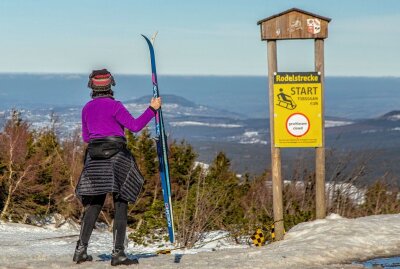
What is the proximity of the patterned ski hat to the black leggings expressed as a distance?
1009mm

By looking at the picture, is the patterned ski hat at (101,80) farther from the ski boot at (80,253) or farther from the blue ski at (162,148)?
the ski boot at (80,253)

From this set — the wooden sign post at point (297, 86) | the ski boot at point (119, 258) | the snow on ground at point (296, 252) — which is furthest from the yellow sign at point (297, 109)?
the ski boot at point (119, 258)

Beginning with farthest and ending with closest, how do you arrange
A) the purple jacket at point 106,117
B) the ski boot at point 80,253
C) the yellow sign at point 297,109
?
the yellow sign at point 297,109 → the ski boot at point 80,253 → the purple jacket at point 106,117

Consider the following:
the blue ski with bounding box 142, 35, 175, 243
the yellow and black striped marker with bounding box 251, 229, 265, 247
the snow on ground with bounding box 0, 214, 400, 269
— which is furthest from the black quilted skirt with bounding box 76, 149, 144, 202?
the yellow and black striped marker with bounding box 251, 229, 265, 247

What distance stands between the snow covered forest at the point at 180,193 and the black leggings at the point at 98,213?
415cm

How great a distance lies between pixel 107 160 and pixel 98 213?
0.54 m

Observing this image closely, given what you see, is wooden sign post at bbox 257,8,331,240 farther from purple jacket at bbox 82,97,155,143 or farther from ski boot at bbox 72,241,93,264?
ski boot at bbox 72,241,93,264

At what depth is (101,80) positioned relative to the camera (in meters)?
8.30

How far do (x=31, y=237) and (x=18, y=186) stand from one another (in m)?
3.96

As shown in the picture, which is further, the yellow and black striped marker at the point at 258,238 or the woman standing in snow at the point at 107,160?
the yellow and black striped marker at the point at 258,238

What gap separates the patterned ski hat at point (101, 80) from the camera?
829cm

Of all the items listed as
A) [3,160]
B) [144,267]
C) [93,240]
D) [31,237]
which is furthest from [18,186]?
[144,267]

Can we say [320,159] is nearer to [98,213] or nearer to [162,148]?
[162,148]

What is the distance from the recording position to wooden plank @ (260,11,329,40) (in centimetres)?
1075
